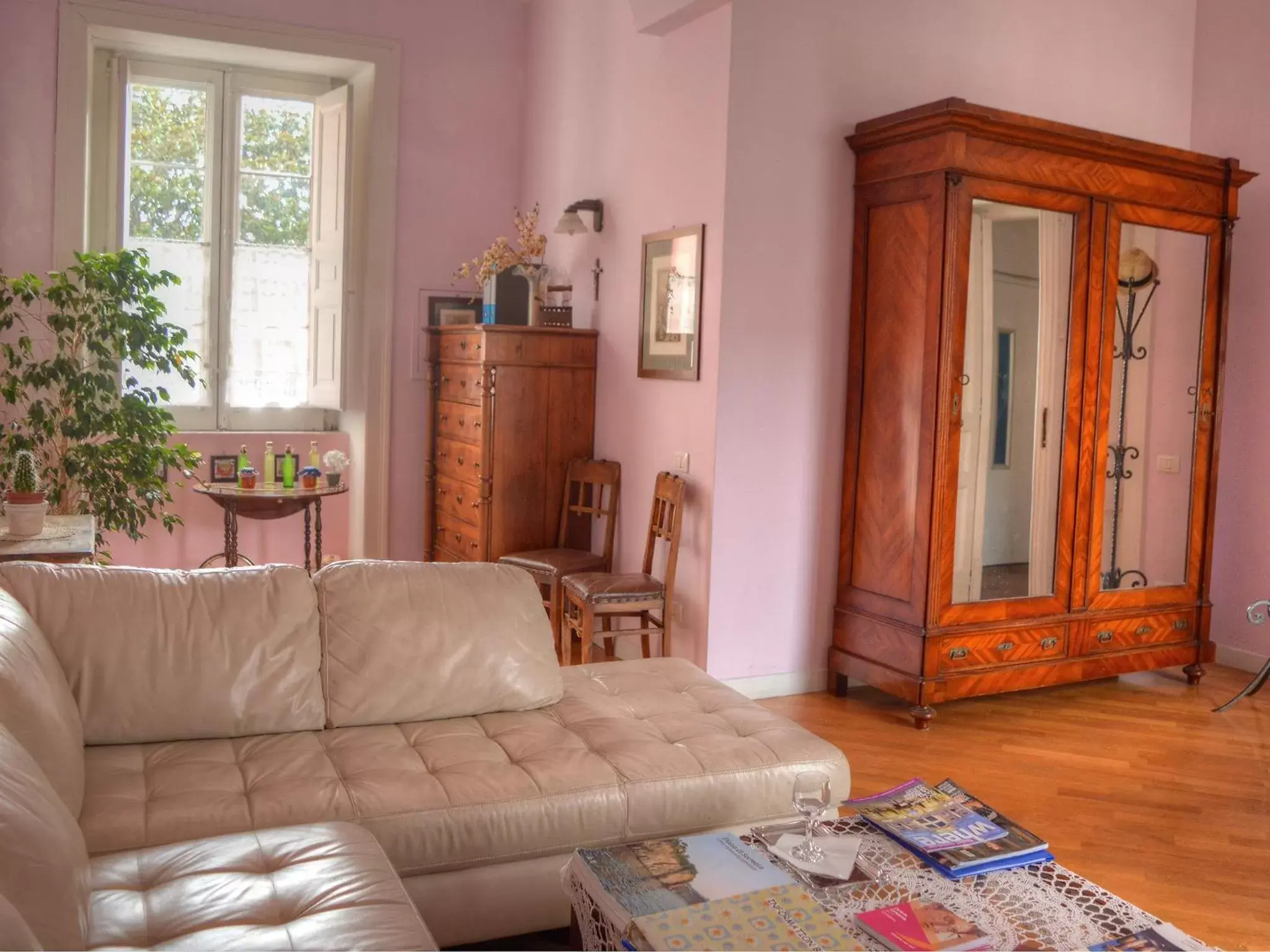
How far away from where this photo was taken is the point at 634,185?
5.54m

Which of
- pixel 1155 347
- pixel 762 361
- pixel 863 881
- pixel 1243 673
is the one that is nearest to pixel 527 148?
pixel 762 361

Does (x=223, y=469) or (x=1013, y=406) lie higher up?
(x=1013, y=406)

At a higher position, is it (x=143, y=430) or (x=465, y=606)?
(x=143, y=430)

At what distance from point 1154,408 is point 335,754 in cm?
412

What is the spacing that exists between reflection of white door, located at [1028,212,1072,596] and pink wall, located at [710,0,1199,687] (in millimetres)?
831

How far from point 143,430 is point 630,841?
3.71 m

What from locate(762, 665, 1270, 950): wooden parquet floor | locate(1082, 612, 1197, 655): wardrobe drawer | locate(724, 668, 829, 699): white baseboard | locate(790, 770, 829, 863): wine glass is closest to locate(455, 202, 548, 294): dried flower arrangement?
locate(724, 668, 829, 699): white baseboard

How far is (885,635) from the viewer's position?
4.77 metres

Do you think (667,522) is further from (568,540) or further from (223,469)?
(223,469)

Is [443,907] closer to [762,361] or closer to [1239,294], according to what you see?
[762,361]

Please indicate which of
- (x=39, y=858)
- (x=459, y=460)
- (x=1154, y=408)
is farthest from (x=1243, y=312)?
(x=39, y=858)

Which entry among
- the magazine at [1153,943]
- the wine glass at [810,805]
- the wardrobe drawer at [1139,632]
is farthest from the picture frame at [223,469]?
the magazine at [1153,943]

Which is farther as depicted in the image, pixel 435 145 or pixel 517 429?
pixel 435 145

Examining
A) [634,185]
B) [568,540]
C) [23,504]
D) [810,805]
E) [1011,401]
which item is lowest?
[810,805]
